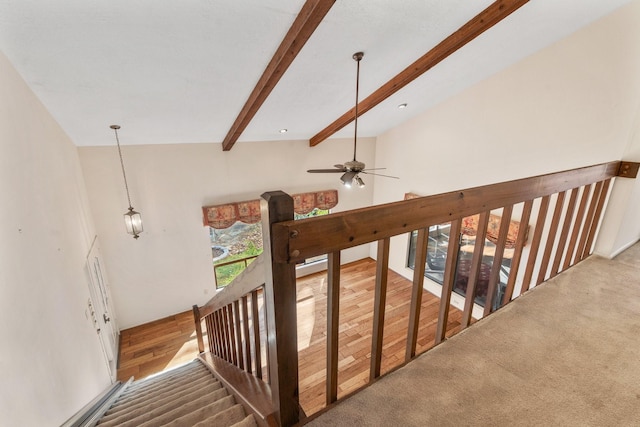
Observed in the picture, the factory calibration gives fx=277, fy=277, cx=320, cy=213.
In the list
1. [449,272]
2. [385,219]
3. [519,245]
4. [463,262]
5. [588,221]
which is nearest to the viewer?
[385,219]

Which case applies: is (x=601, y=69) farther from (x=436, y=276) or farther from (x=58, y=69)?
(x=58, y=69)

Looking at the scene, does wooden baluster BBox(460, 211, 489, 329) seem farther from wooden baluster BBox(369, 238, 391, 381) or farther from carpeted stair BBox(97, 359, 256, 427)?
carpeted stair BBox(97, 359, 256, 427)

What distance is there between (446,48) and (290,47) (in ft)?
5.71

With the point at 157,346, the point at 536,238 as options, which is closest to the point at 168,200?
the point at 157,346

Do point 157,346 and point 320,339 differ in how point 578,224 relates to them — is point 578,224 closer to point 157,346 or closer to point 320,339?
point 320,339

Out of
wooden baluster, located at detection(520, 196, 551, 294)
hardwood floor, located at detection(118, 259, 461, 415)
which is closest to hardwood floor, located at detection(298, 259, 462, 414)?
hardwood floor, located at detection(118, 259, 461, 415)

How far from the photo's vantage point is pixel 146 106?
2.95 metres

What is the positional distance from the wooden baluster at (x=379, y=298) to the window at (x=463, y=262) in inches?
114

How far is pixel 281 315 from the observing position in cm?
80

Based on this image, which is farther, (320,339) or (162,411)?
(320,339)

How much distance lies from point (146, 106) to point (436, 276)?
523 cm

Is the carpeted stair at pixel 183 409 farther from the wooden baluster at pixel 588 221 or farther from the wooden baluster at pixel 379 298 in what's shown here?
the wooden baluster at pixel 588 221

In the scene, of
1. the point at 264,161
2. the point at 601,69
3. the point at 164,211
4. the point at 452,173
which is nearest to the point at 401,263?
the point at 452,173

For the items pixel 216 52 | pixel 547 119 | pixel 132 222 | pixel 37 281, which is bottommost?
pixel 132 222
